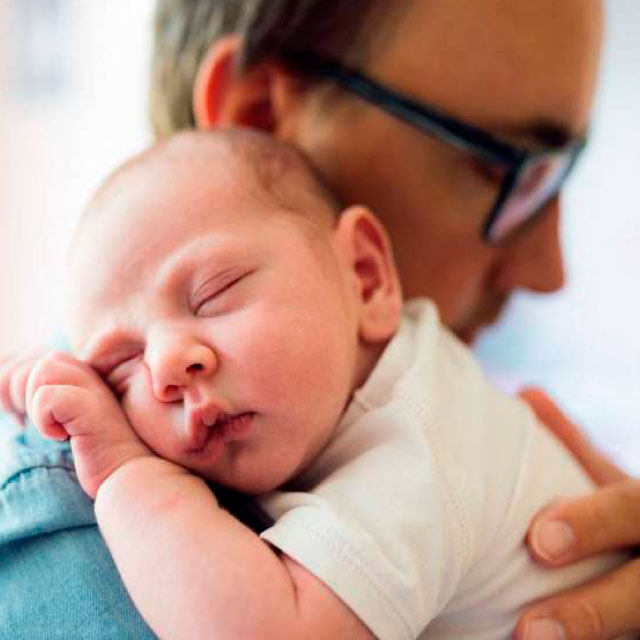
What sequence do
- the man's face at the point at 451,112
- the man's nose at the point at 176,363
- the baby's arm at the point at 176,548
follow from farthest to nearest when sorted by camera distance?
the man's face at the point at 451,112, the man's nose at the point at 176,363, the baby's arm at the point at 176,548

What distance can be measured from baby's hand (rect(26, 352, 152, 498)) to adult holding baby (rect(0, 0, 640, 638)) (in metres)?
0.57

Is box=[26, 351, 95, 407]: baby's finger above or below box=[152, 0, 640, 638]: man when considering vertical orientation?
below

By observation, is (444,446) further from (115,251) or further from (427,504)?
Result: (115,251)

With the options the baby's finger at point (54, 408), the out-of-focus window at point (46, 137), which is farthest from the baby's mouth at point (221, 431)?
the out-of-focus window at point (46, 137)

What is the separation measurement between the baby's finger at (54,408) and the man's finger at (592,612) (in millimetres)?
528

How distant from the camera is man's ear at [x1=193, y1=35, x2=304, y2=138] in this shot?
1388 millimetres

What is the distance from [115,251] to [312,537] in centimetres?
40

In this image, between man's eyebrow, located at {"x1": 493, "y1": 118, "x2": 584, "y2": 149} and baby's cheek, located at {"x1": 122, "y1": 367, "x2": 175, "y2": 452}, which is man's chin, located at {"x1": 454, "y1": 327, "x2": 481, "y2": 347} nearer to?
man's eyebrow, located at {"x1": 493, "y1": 118, "x2": 584, "y2": 149}

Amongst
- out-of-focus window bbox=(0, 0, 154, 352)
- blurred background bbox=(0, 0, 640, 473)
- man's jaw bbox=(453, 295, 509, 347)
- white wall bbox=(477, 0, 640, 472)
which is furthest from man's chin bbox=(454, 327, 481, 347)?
out-of-focus window bbox=(0, 0, 154, 352)

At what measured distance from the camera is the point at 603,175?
2947mm

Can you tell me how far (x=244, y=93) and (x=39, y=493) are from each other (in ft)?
2.52

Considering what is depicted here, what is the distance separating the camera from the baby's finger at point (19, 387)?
1.03 metres

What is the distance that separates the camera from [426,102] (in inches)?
51.5

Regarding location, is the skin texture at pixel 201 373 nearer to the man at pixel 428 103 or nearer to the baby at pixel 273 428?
the baby at pixel 273 428
